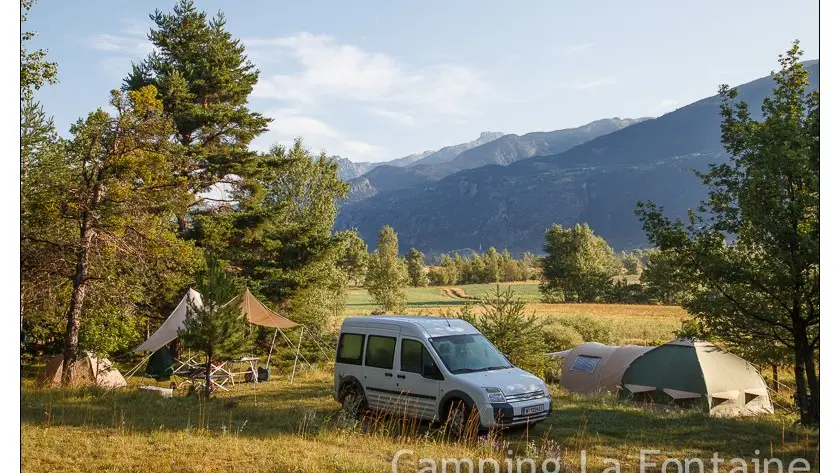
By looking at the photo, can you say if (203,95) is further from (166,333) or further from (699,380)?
(699,380)

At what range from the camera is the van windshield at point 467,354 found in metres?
10.8

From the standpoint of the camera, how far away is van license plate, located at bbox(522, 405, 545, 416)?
9961 millimetres

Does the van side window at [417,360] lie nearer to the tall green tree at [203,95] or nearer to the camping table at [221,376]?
the camping table at [221,376]

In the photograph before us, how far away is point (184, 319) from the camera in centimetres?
1833

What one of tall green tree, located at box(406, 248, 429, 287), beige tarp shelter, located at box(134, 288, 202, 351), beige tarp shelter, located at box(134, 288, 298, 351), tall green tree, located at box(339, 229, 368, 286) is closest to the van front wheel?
beige tarp shelter, located at box(134, 288, 298, 351)

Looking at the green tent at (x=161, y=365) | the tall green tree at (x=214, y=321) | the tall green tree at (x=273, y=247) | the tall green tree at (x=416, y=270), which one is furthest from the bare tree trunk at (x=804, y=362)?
the tall green tree at (x=416, y=270)

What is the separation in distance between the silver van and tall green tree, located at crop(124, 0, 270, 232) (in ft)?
53.9

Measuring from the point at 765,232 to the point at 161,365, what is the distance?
19680 mm

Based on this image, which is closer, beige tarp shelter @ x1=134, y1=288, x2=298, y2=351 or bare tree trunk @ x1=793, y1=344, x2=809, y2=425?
bare tree trunk @ x1=793, y1=344, x2=809, y2=425

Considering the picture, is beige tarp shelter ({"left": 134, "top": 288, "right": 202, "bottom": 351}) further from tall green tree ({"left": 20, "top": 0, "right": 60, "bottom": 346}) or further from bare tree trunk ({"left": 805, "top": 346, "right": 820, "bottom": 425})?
bare tree trunk ({"left": 805, "top": 346, "right": 820, "bottom": 425})

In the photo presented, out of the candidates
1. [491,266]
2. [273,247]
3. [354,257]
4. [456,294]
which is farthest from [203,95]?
[491,266]

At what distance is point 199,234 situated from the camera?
25.2 m

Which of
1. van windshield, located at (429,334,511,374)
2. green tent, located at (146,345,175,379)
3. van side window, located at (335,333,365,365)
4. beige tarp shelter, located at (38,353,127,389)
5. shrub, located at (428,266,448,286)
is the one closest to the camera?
van windshield, located at (429,334,511,374)
